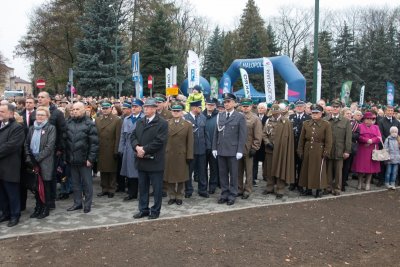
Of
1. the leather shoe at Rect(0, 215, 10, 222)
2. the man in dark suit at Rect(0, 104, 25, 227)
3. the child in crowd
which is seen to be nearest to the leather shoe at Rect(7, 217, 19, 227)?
the man in dark suit at Rect(0, 104, 25, 227)

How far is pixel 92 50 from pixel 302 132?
23967mm

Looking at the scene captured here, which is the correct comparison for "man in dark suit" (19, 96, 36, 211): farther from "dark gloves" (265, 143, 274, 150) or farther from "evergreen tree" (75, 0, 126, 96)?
"evergreen tree" (75, 0, 126, 96)

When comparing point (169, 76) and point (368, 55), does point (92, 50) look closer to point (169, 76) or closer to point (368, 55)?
Result: point (169, 76)

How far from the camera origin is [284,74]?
20.7 m

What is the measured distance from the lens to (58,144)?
6.79m

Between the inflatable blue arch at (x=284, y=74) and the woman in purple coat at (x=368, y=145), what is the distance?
408 inches

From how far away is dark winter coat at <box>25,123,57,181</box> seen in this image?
6.34m

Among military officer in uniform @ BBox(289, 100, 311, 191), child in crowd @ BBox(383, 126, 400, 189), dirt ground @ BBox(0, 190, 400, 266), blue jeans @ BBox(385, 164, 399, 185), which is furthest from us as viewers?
blue jeans @ BBox(385, 164, 399, 185)

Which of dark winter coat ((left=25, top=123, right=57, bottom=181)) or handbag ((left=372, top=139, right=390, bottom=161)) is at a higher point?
dark winter coat ((left=25, top=123, right=57, bottom=181))

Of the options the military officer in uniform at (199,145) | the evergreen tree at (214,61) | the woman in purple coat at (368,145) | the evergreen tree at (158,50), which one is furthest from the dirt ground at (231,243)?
the evergreen tree at (214,61)

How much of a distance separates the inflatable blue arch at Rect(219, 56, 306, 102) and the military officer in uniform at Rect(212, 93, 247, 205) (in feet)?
41.3

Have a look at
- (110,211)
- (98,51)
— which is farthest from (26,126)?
(98,51)

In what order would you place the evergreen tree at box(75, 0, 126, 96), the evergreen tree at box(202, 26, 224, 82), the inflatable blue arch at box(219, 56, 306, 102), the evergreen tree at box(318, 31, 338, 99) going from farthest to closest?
the evergreen tree at box(202, 26, 224, 82) < the evergreen tree at box(318, 31, 338, 99) < the evergreen tree at box(75, 0, 126, 96) < the inflatable blue arch at box(219, 56, 306, 102)

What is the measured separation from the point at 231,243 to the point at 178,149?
2.58 metres
